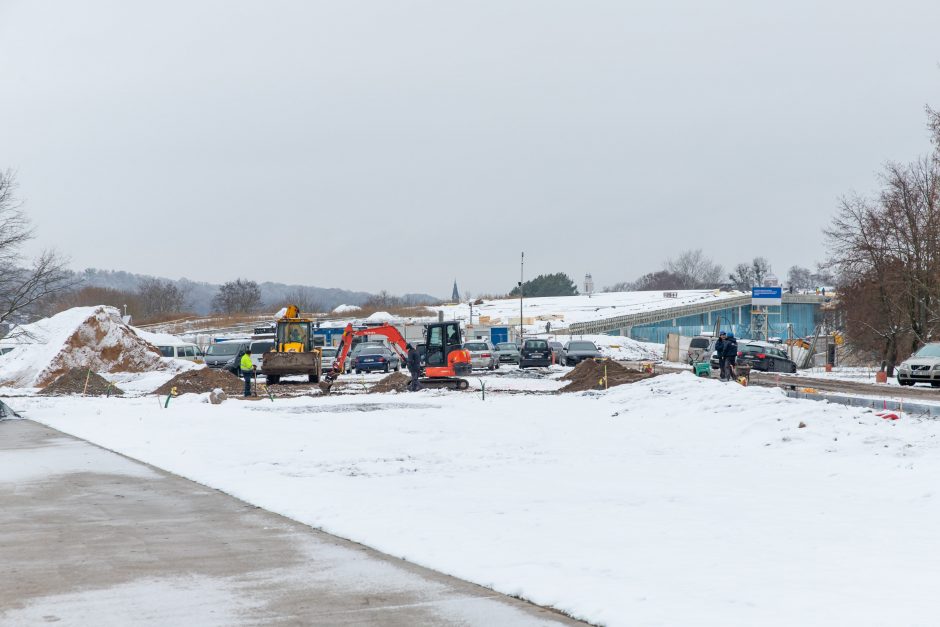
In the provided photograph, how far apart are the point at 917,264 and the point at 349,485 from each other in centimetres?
4312

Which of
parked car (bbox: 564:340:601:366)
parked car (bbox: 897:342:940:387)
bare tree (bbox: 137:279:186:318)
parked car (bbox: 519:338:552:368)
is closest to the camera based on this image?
parked car (bbox: 897:342:940:387)

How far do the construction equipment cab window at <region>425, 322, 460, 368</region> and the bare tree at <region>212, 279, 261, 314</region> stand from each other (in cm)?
13145

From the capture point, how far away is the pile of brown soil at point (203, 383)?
118ft

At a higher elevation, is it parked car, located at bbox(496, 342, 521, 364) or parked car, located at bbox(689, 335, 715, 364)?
parked car, located at bbox(689, 335, 715, 364)

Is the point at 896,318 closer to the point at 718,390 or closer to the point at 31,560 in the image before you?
the point at 718,390

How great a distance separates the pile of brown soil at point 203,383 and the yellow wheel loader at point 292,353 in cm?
141

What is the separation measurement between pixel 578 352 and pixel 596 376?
20.4 metres

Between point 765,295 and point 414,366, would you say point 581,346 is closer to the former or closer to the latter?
point 414,366

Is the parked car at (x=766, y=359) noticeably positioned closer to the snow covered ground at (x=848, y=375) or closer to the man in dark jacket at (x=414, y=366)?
the snow covered ground at (x=848, y=375)

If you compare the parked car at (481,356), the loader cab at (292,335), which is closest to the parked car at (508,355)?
the parked car at (481,356)

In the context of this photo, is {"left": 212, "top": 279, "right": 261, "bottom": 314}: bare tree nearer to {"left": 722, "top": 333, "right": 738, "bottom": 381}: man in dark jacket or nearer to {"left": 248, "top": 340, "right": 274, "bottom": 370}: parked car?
{"left": 248, "top": 340, "right": 274, "bottom": 370}: parked car

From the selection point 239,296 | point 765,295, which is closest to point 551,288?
point 239,296

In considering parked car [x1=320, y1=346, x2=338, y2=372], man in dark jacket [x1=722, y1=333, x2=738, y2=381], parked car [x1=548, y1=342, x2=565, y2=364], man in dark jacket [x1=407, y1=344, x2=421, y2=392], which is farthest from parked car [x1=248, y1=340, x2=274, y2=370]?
man in dark jacket [x1=722, y1=333, x2=738, y2=381]

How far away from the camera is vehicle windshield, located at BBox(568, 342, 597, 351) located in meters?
54.6
